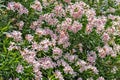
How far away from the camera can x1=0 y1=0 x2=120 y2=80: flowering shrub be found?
4465 mm

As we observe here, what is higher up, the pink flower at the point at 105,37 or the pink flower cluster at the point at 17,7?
the pink flower cluster at the point at 17,7

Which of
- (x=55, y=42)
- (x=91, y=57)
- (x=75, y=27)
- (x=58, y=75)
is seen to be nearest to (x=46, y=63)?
(x=58, y=75)

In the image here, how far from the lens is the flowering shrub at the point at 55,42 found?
446 cm

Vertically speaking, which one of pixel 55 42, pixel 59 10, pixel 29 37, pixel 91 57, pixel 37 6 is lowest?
pixel 91 57

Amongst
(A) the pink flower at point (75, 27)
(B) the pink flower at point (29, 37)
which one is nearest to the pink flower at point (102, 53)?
(A) the pink flower at point (75, 27)

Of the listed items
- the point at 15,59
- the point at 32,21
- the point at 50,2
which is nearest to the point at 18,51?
the point at 15,59

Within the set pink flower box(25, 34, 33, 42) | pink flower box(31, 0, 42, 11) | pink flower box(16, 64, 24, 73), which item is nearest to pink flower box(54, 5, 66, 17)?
pink flower box(31, 0, 42, 11)

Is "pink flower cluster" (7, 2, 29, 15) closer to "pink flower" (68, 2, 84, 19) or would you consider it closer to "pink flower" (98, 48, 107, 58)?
"pink flower" (68, 2, 84, 19)

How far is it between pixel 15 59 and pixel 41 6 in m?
1.01

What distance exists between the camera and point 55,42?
484 cm

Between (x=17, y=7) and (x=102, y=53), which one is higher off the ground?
(x=17, y=7)

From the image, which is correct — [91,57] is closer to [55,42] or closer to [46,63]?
[55,42]

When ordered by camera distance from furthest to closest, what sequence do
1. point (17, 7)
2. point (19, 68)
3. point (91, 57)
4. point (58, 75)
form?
point (91, 57), point (17, 7), point (58, 75), point (19, 68)

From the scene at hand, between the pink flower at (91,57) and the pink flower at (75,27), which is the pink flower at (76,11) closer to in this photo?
the pink flower at (75,27)
